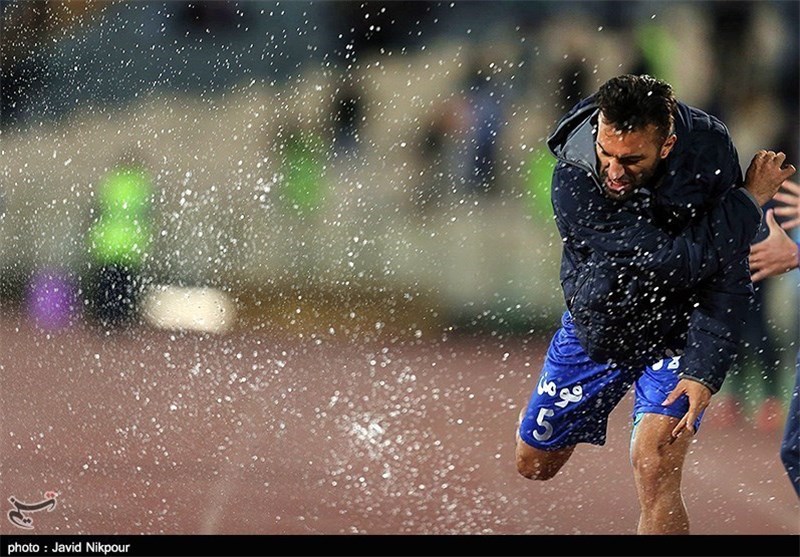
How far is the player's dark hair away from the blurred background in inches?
194

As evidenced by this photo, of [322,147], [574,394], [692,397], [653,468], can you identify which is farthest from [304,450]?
[322,147]

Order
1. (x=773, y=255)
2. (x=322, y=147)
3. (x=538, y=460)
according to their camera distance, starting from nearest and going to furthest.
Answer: (x=538, y=460) < (x=773, y=255) < (x=322, y=147)

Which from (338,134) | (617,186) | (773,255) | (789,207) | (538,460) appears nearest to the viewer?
(617,186)

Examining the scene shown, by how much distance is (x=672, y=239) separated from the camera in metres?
3.41

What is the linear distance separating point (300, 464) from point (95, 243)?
14.5ft

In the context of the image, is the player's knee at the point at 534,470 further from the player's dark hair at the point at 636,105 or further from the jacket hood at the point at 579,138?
the player's dark hair at the point at 636,105

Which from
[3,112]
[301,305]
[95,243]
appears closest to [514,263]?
[301,305]

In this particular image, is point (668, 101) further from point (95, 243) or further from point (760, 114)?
point (95, 243)

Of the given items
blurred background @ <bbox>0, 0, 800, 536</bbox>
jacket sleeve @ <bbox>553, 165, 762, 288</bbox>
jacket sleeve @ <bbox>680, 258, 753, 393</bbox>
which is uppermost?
jacket sleeve @ <bbox>553, 165, 762, 288</bbox>

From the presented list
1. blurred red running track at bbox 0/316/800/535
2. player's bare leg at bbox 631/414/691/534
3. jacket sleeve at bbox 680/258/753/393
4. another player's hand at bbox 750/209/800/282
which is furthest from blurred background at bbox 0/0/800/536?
player's bare leg at bbox 631/414/691/534

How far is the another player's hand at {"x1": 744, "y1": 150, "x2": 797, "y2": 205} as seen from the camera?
3488mm

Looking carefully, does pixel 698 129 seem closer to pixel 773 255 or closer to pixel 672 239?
pixel 672 239

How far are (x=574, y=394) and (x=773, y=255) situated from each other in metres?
1.01

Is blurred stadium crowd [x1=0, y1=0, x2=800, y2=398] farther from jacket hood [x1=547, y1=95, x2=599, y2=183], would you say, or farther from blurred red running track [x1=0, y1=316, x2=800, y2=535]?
jacket hood [x1=547, y1=95, x2=599, y2=183]
